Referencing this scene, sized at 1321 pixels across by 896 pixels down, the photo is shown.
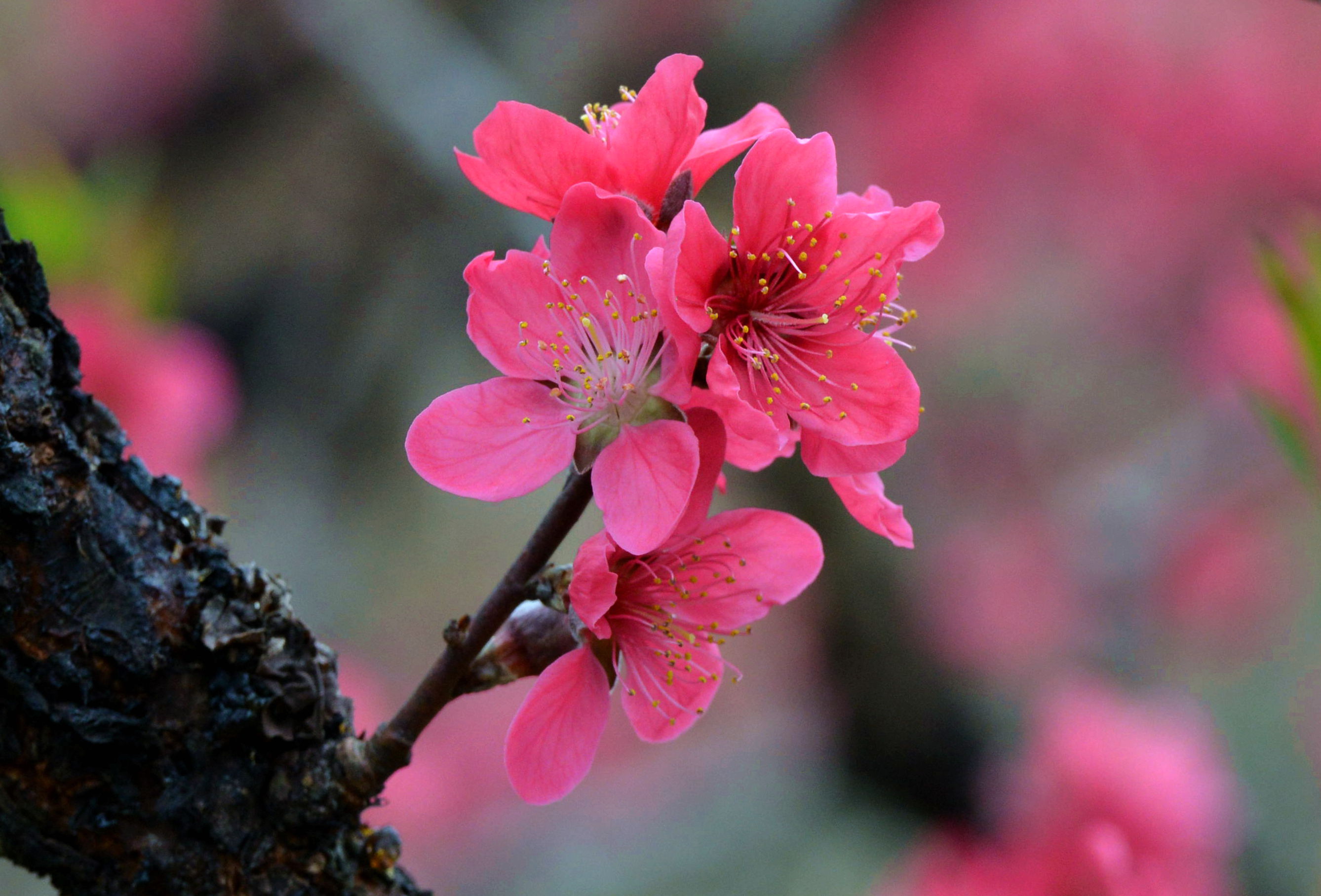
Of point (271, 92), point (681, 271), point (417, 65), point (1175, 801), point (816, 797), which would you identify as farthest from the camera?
point (271, 92)

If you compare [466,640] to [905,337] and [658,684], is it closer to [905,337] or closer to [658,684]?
[658,684]

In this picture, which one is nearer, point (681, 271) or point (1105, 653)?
point (681, 271)

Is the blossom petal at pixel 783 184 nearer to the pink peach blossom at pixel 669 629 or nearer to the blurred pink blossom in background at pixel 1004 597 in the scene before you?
the pink peach blossom at pixel 669 629

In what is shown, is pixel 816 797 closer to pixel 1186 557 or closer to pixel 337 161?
pixel 1186 557

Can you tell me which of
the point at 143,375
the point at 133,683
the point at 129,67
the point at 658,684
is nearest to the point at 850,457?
the point at 658,684

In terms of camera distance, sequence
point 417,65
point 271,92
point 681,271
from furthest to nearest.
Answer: point 271,92, point 417,65, point 681,271

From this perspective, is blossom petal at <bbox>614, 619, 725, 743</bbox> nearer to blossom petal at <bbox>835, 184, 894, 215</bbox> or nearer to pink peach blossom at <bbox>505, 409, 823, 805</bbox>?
pink peach blossom at <bbox>505, 409, 823, 805</bbox>

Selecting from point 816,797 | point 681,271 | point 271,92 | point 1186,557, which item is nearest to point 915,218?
point 681,271

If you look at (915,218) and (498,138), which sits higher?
(498,138)

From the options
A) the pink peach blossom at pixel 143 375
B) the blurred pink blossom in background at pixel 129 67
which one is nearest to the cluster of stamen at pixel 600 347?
the pink peach blossom at pixel 143 375
